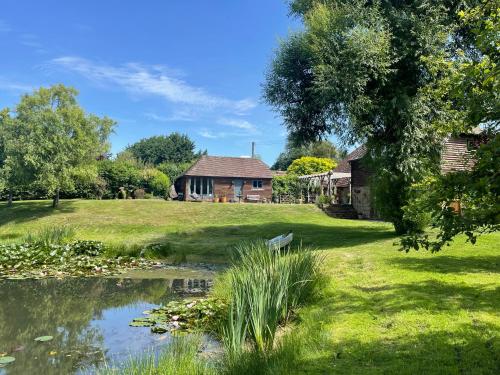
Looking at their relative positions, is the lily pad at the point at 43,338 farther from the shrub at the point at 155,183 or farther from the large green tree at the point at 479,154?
the shrub at the point at 155,183

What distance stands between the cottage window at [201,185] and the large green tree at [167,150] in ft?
119

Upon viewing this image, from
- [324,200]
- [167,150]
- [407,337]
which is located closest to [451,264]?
[407,337]

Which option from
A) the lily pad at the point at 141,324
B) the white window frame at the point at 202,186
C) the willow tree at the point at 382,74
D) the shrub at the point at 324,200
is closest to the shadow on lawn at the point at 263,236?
the willow tree at the point at 382,74

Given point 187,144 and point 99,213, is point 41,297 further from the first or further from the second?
point 187,144

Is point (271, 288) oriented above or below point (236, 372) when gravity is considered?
above

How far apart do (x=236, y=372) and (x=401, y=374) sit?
1.71 meters

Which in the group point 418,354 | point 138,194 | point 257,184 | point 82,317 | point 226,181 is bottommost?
point 82,317

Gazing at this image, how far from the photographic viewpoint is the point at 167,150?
266 feet

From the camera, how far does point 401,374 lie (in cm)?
446

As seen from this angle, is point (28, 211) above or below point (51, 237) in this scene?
above

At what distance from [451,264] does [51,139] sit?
84.8 ft

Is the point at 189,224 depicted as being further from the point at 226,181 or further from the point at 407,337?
the point at 407,337

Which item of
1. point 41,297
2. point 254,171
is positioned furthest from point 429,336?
point 254,171

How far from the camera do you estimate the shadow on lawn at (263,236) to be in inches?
662
